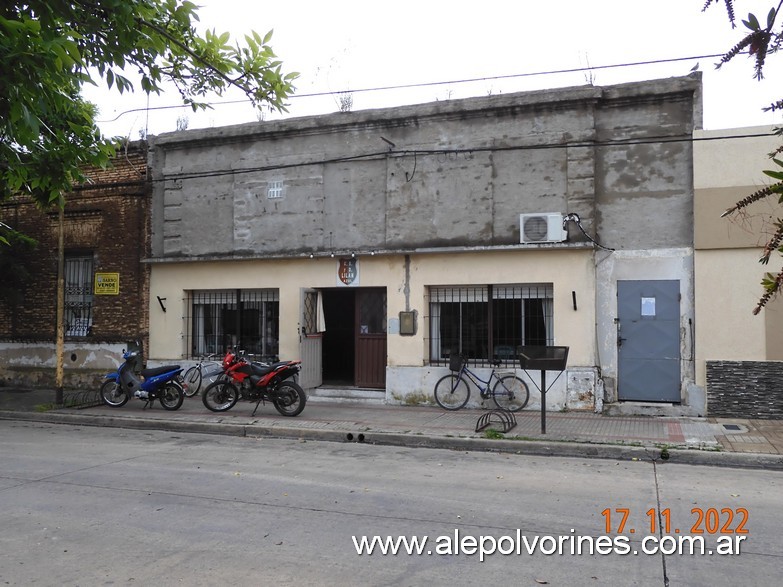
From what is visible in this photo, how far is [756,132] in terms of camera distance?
37.3 feet

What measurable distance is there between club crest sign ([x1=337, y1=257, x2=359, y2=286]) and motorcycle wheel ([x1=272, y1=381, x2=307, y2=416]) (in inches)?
111

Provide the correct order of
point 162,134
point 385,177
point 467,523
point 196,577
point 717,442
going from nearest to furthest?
point 196,577 < point 467,523 < point 717,442 < point 385,177 < point 162,134

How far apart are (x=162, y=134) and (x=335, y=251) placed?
556 cm

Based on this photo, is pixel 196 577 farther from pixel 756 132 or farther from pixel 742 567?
pixel 756 132

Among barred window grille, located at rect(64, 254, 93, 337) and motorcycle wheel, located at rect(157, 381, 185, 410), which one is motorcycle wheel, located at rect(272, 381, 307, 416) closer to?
motorcycle wheel, located at rect(157, 381, 185, 410)

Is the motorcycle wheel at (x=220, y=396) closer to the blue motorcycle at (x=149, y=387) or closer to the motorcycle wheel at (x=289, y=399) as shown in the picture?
the blue motorcycle at (x=149, y=387)

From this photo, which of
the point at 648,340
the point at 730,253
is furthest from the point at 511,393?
the point at 730,253

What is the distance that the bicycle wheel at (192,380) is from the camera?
48.5 ft

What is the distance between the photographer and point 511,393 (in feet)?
41.1

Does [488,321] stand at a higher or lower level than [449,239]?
lower

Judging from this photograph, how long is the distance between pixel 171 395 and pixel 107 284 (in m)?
4.24

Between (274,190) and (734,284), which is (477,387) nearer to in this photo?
(734,284)

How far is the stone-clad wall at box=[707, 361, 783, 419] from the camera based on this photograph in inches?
444

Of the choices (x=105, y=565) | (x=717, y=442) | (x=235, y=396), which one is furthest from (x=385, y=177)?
(x=105, y=565)
